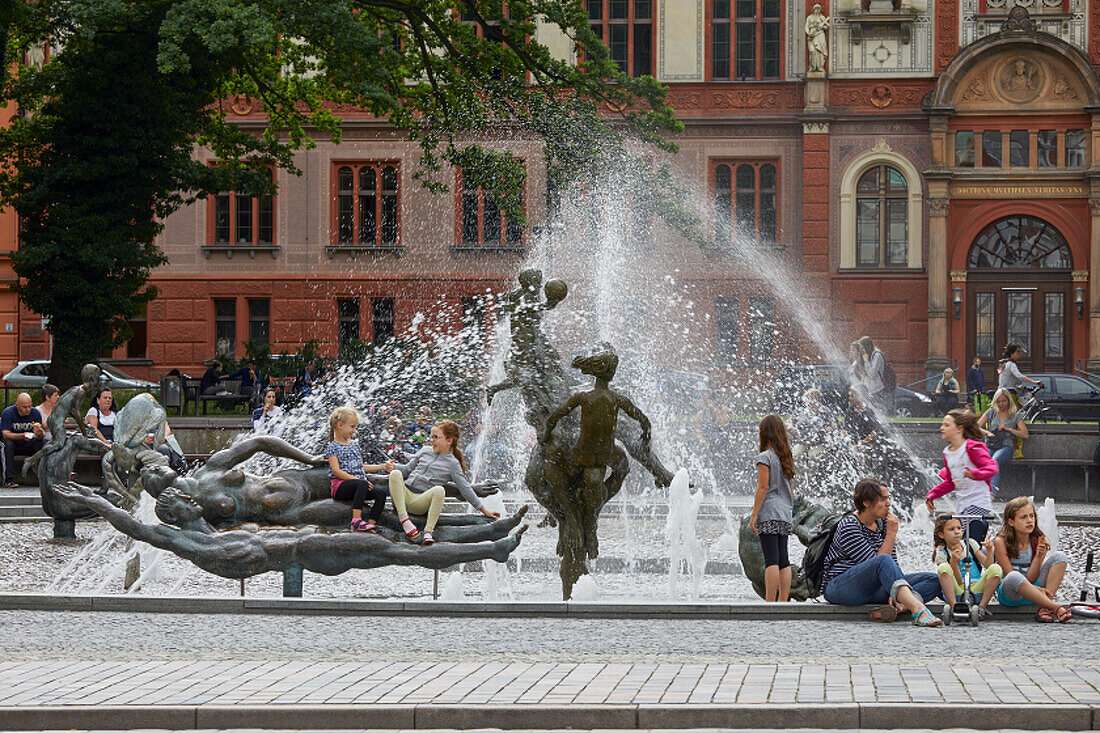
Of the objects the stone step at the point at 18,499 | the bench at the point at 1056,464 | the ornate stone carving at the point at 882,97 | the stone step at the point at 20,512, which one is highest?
the ornate stone carving at the point at 882,97

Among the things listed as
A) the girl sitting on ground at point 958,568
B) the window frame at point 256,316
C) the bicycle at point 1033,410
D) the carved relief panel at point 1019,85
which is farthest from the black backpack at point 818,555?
the window frame at point 256,316

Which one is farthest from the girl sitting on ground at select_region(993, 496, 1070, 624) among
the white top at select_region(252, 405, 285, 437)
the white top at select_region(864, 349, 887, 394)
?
the white top at select_region(252, 405, 285, 437)

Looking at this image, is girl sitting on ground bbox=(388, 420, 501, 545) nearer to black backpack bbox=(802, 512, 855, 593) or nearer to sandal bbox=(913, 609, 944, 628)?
black backpack bbox=(802, 512, 855, 593)

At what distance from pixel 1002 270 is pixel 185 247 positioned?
22.9 m

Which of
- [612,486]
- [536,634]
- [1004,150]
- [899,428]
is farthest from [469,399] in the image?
[1004,150]

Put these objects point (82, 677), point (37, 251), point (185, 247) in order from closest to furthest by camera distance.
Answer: point (82, 677)
point (37, 251)
point (185, 247)

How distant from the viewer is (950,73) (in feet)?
136

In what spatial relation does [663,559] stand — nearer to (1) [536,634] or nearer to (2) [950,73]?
(1) [536,634]

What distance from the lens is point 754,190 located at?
→ 4325 centimetres

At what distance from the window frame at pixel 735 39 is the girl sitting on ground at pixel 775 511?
33.1 m

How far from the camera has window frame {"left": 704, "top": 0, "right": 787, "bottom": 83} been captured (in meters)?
43.2

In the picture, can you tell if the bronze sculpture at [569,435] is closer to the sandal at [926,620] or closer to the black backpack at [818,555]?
the black backpack at [818,555]

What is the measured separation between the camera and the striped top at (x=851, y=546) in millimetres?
10594

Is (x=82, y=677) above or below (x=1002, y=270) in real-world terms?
below
